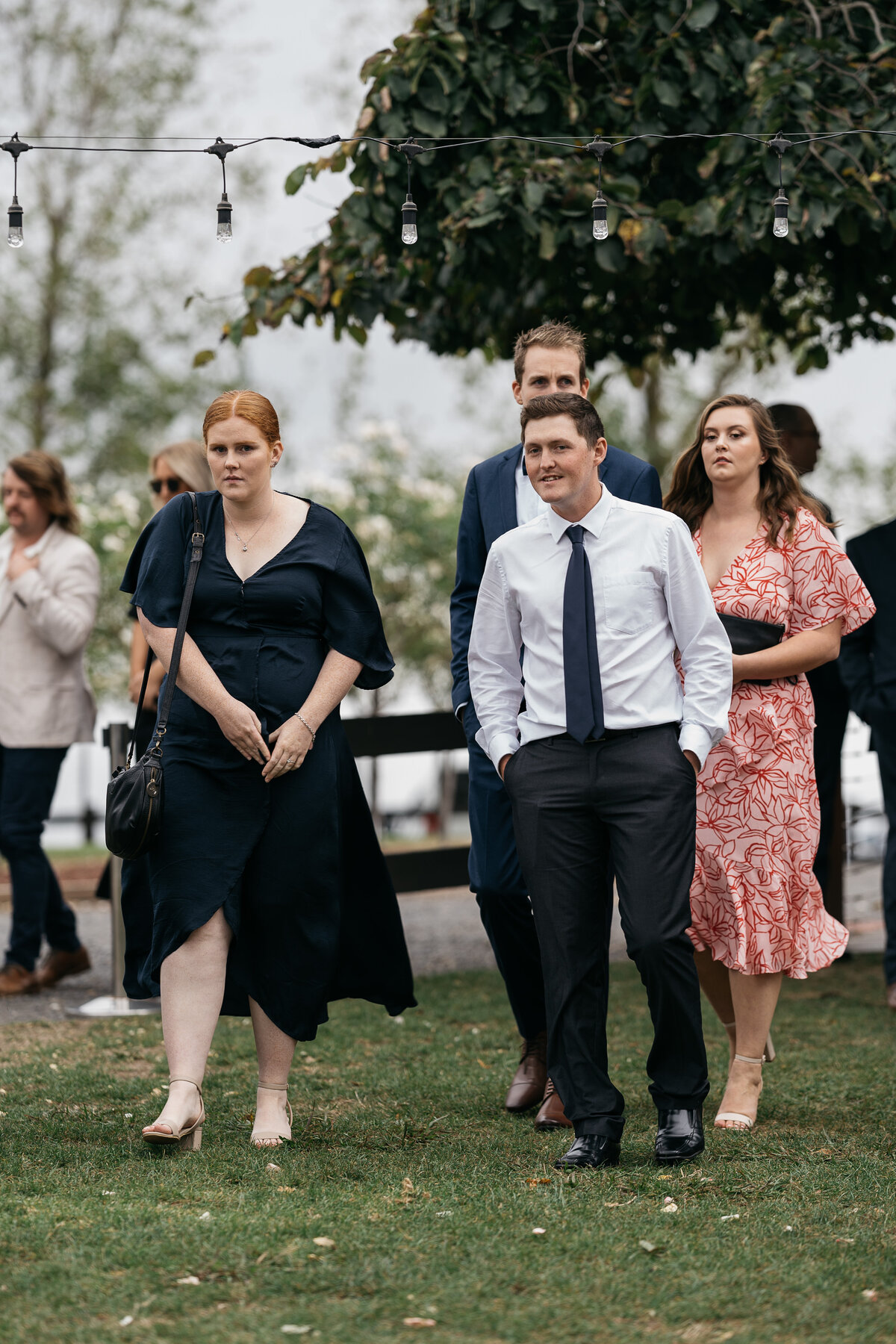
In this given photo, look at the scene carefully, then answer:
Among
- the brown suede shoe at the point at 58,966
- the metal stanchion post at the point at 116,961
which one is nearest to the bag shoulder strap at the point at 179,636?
the metal stanchion post at the point at 116,961

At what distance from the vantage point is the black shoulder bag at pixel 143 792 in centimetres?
462

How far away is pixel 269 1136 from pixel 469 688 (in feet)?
4.84

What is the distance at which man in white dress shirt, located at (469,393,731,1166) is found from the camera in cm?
452

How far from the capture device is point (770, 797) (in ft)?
17.3

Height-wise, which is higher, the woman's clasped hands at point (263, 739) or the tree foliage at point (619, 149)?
the tree foliage at point (619, 149)

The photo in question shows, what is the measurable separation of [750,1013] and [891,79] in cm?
434

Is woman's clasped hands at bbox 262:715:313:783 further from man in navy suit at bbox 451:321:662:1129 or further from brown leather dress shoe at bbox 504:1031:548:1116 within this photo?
brown leather dress shoe at bbox 504:1031:548:1116

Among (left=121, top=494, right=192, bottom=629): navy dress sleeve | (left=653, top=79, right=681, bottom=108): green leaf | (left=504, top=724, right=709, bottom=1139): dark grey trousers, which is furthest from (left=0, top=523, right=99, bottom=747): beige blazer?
(left=504, top=724, right=709, bottom=1139): dark grey trousers

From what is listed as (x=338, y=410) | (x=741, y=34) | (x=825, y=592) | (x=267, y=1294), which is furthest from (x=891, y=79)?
(x=338, y=410)

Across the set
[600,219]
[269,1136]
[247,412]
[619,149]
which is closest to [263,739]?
[247,412]

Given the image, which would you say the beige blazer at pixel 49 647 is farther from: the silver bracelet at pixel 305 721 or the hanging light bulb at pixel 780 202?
the hanging light bulb at pixel 780 202

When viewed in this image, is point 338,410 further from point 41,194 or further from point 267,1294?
point 267,1294

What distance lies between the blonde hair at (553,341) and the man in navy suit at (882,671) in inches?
100

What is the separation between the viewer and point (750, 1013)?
5.29 meters
